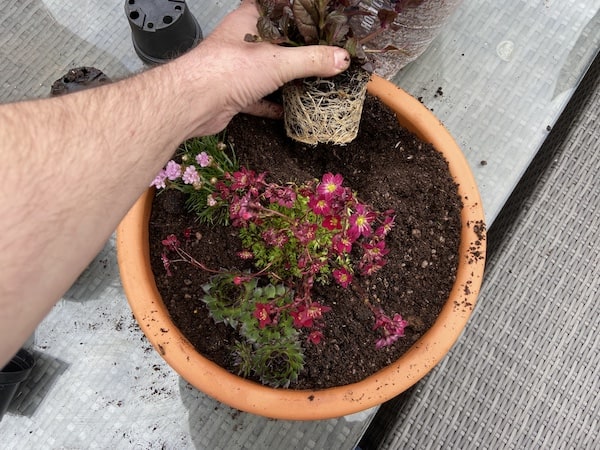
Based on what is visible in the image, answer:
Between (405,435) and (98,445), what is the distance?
23.6 inches

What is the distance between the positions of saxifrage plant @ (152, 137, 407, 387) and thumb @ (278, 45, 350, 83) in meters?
0.16

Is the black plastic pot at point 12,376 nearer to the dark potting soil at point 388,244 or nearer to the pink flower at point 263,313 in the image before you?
the dark potting soil at point 388,244

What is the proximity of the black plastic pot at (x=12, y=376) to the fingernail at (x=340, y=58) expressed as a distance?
792 mm

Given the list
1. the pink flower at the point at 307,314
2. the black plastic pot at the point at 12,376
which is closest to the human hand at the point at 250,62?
the pink flower at the point at 307,314

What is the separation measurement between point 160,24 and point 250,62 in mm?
395

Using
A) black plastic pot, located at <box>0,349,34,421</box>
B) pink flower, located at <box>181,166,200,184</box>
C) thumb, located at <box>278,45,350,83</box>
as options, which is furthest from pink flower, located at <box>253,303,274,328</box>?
black plastic pot, located at <box>0,349,34,421</box>

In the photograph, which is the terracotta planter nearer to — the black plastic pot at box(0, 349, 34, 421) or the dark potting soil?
the dark potting soil

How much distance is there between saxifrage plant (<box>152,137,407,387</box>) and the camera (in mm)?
812

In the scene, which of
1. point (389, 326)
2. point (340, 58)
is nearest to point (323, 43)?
point (340, 58)

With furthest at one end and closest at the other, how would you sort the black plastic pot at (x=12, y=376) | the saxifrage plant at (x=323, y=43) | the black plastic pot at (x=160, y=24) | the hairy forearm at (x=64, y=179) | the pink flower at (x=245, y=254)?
1. the black plastic pot at (x=160, y=24)
2. the black plastic pot at (x=12, y=376)
3. the pink flower at (x=245, y=254)
4. the saxifrage plant at (x=323, y=43)
5. the hairy forearm at (x=64, y=179)

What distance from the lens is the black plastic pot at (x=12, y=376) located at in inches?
37.7

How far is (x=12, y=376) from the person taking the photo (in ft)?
3.15

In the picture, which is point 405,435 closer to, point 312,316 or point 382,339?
point 382,339

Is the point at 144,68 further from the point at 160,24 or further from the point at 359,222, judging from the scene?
the point at 359,222
